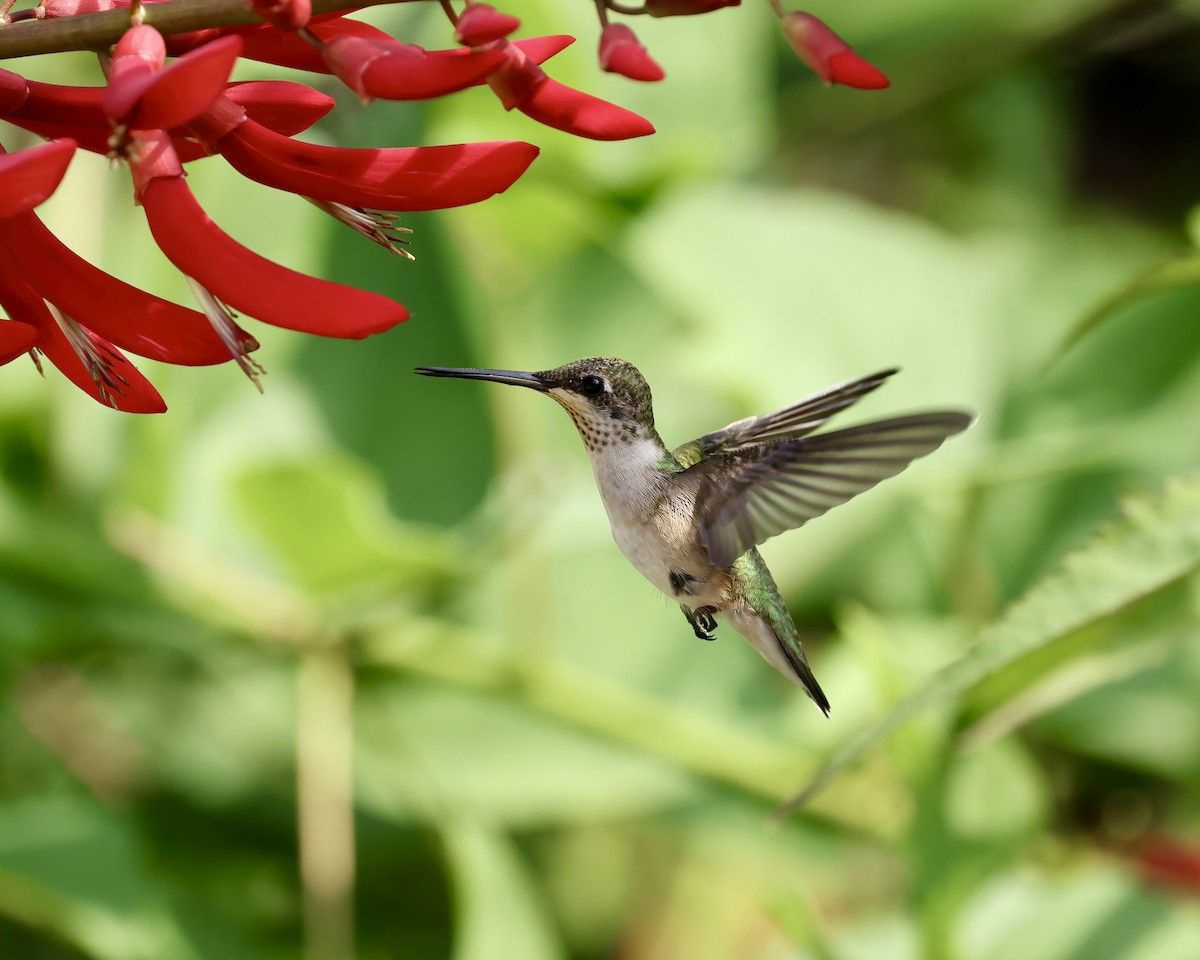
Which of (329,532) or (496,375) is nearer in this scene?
(496,375)

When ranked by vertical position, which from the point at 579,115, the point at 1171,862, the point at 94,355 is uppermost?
the point at 579,115

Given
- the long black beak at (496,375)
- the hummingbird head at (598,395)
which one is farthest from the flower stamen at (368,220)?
the hummingbird head at (598,395)

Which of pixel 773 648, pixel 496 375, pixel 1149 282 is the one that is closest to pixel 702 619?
pixel 773 648

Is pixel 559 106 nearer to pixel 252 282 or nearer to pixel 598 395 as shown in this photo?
pixel 252 282

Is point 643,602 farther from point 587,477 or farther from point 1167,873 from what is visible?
point 1167,873

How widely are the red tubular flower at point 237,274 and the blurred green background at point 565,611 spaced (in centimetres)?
70

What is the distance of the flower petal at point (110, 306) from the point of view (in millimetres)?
712

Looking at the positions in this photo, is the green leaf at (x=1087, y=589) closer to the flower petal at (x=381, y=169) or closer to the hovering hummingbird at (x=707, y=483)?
the hovering hummingbird at (x=707, y=483)

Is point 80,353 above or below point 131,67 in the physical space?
below

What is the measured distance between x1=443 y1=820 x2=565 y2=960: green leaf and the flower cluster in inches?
28.6

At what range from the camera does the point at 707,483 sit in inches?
41.9

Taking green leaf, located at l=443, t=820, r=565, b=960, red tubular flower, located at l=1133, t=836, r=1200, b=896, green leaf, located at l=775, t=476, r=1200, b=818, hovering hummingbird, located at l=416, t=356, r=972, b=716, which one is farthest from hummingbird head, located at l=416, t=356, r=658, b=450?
red tubular flower, located at l=1133, t=836, r=1200, b=896

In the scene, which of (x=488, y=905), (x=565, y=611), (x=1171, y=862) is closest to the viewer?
(x=488, y=905)

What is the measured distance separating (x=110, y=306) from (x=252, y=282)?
110 mm
